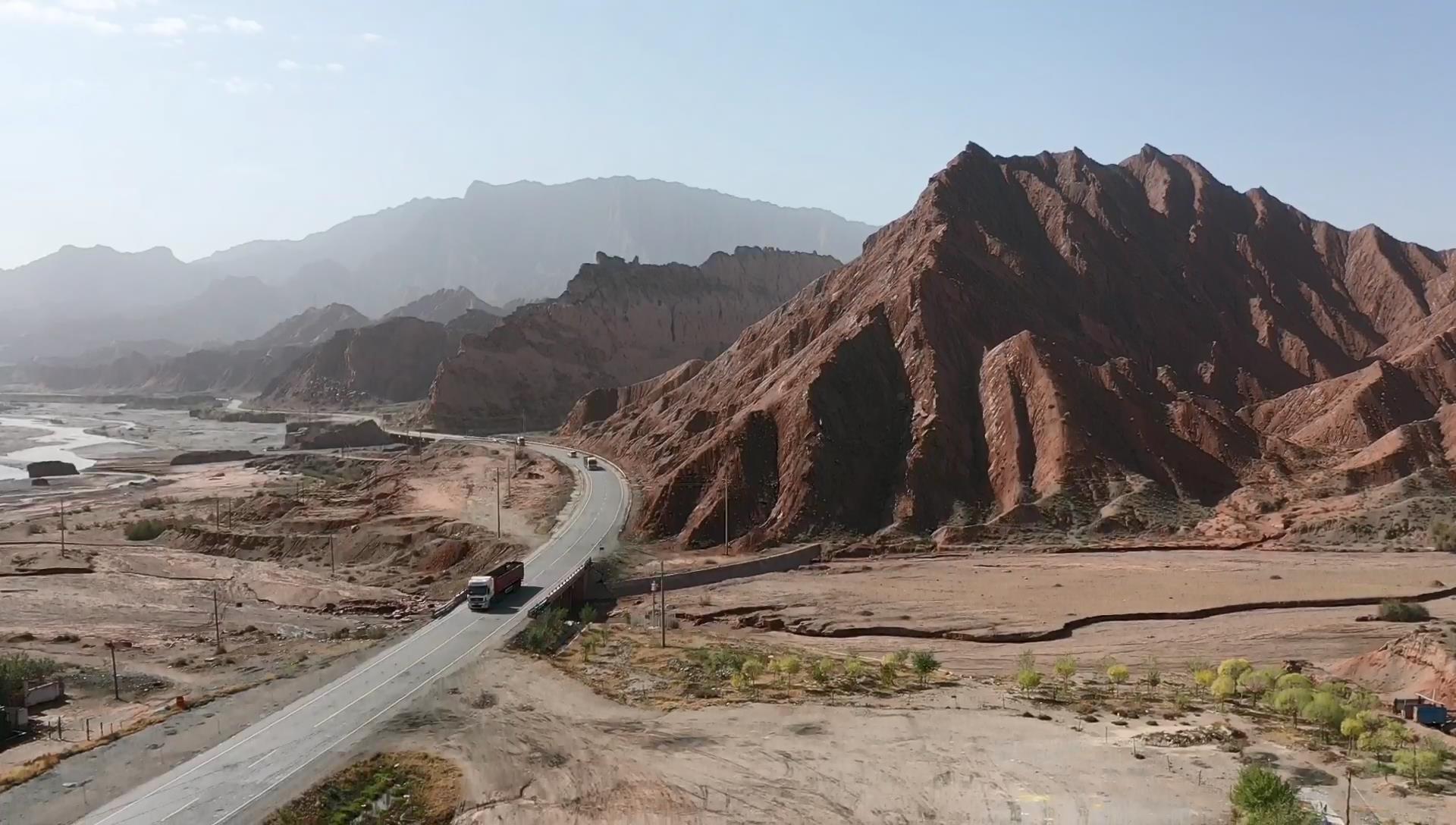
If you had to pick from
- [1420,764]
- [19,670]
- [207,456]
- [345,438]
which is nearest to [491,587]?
[19,670]

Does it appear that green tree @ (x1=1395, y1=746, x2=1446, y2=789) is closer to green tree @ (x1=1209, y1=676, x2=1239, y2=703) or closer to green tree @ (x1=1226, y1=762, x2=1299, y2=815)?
green tree @ (x1=1226, y1=762, x2=1299, y2=815)

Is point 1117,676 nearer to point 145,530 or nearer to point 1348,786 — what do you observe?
point 1348,786

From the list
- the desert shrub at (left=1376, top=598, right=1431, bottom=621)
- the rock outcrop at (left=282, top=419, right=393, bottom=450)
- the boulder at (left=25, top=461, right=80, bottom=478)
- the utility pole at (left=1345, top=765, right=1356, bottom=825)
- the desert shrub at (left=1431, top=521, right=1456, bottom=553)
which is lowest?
the utility pole at (left=1345, top=765, right=1356, bottom=825)

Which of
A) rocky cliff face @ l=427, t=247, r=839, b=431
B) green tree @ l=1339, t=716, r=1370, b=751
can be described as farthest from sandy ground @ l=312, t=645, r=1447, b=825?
rocky cliff face @ l=427, t=247, r=839, b=431

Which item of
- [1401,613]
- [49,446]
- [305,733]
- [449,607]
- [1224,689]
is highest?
[49,446]

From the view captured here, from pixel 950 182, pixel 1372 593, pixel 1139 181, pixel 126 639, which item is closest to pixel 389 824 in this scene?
pixel 126 639

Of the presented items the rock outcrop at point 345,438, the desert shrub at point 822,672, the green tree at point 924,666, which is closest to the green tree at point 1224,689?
the green tree at point 924,666
